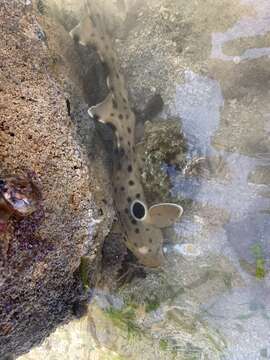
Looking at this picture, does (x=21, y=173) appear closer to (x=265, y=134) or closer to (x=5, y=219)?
(x=5, y=219)

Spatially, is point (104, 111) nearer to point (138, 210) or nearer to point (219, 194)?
point (138, 210)

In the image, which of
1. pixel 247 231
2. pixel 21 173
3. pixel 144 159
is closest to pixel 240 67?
pixel 144 159

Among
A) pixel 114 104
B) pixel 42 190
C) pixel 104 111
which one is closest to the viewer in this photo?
pixel 42 190

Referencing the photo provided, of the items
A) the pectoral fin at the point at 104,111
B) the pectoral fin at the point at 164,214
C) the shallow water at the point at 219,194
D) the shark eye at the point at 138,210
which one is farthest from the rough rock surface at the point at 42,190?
the shallow water at the point at 219,194

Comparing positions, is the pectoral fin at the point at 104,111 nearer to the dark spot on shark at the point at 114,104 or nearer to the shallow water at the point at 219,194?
the dark spot on shark at the point at 114,104

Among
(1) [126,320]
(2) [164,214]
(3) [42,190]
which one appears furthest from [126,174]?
(3) [42,190]

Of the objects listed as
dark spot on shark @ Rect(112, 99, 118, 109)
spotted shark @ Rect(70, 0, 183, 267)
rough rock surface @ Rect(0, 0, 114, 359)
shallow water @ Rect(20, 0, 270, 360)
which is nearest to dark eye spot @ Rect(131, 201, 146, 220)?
spotted shark @ Rect(70, 0, 183, 267)

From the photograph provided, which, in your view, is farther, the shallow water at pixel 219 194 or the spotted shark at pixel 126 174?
the spotted shark at pixel 126 174

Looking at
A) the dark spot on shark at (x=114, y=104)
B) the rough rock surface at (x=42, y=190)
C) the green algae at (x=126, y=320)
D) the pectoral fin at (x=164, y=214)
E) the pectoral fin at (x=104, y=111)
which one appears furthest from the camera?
the green algae at (x=126, y=320)
